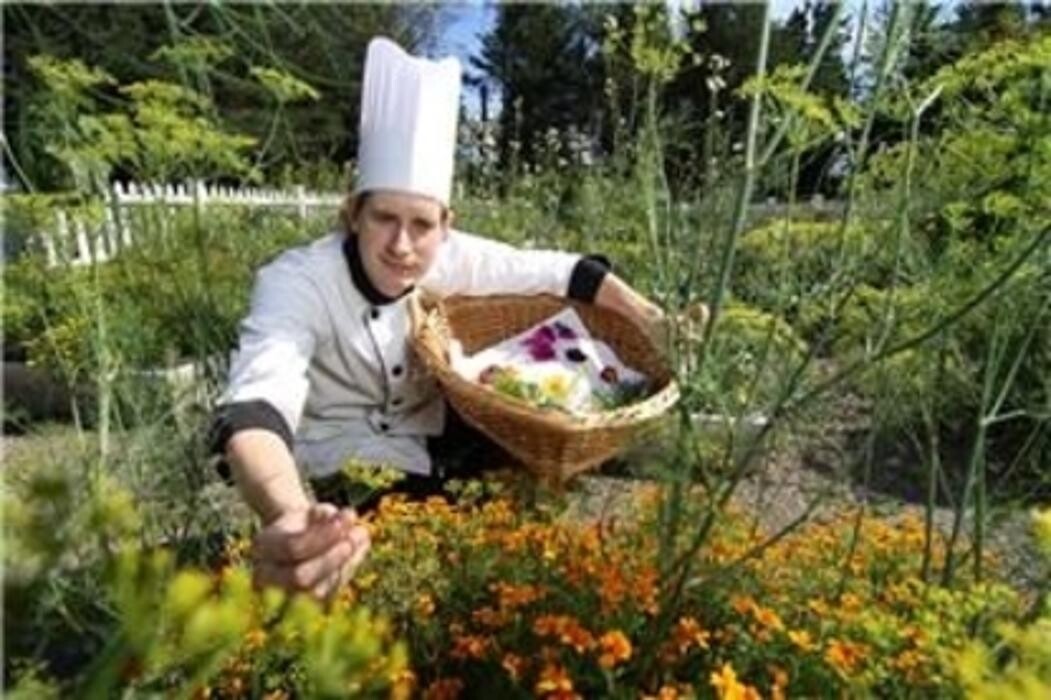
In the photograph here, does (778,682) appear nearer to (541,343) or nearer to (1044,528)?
(1044,528)

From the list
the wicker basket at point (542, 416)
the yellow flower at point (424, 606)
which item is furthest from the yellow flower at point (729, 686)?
the wicker basket at point (542, 416)

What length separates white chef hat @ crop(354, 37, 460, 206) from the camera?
2.77 metres

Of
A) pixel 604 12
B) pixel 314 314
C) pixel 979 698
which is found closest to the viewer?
pixel 979 698

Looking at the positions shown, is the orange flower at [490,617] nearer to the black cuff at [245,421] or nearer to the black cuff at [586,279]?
the black cuff at [245,421]

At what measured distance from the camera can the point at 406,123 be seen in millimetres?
2869

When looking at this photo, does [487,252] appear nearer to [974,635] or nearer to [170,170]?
[170,170]

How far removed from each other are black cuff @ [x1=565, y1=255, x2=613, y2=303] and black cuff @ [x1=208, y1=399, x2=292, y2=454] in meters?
1.34

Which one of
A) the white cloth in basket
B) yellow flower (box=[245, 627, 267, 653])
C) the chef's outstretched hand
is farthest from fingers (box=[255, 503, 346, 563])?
the white cloth in basket

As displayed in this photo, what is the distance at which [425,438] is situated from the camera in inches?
119

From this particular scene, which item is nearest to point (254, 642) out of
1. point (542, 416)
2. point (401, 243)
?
point (542, 416)

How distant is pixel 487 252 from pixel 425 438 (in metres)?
0.51

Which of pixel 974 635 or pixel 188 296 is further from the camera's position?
pixel 188 296

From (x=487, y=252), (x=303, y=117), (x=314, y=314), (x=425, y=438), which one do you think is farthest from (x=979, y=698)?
(x=303, y=117)

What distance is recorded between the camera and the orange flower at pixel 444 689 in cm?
190
